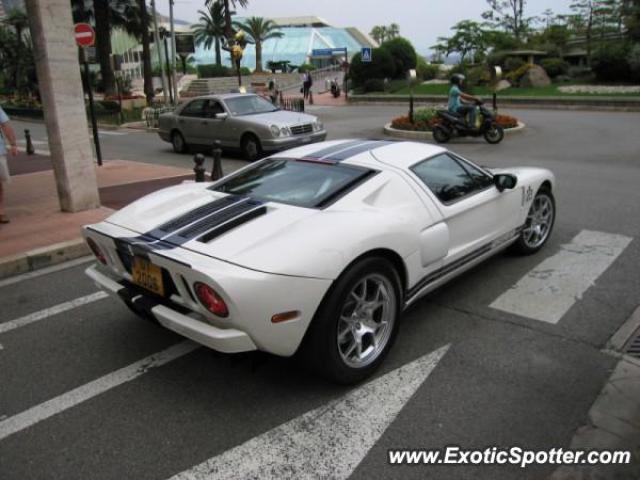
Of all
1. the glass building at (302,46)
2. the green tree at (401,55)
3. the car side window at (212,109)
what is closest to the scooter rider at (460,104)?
the car side window at (212,109)

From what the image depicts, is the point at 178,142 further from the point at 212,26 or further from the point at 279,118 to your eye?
the point at 212,26

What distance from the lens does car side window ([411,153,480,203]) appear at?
4.26 m

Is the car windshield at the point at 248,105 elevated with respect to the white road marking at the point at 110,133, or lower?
elevated

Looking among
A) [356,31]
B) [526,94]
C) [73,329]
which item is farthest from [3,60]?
[356,31]

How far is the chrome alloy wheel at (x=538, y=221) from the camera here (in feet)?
18.4

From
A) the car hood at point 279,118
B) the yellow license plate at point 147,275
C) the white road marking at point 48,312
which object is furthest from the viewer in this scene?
the car hood at point 279,118

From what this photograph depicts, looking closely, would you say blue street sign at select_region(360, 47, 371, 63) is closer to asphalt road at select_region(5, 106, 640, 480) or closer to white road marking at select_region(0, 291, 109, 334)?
asphalt road at select_region(5, 106, 640, 480)

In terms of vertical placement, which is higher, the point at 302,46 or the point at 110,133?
the point at 302,46

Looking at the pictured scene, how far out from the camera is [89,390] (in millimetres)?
3508

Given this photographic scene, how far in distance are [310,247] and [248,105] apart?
11326mm

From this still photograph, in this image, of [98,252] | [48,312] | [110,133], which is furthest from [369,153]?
[110,133]

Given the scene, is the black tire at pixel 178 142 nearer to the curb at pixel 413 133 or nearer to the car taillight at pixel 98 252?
the curb at pixel 413 133

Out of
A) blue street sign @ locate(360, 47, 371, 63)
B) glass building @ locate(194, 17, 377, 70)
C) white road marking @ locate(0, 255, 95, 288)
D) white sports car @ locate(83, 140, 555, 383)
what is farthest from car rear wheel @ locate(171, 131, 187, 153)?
glass building @ locate(194, 17, 377, 70)

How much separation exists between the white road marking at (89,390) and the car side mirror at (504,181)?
2790 mm
